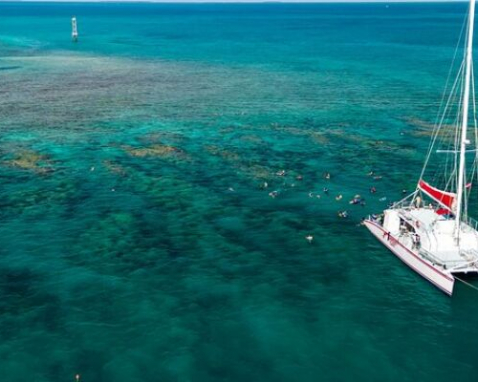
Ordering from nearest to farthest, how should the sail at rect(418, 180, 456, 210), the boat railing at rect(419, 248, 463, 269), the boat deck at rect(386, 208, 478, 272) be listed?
the boat railing at rect(419, 248, 463, 269) < the boat deck at rect(386, 208, 478, 272) < the sail at rect(418, 180, 456, 210)

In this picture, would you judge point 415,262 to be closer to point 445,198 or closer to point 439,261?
point 439,261

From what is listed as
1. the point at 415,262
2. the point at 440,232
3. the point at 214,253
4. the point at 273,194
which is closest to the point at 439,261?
the point at 415,262

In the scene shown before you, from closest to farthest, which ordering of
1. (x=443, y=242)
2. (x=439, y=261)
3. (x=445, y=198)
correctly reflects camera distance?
(x=439, y=261) → (x=443, y=242) → (x=445, y=198)

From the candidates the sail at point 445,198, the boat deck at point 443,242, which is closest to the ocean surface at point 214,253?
the boat deck at point 443,242

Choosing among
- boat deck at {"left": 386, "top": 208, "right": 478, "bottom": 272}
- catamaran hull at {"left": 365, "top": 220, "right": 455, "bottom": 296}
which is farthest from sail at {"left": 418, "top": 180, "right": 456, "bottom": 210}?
catamaran hull at {"left": 365, "top": 220, "right": 455, "bottom": 296}

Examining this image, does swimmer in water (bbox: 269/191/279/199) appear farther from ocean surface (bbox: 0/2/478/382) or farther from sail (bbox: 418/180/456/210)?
sail (bbox: 418/180/456/210)
